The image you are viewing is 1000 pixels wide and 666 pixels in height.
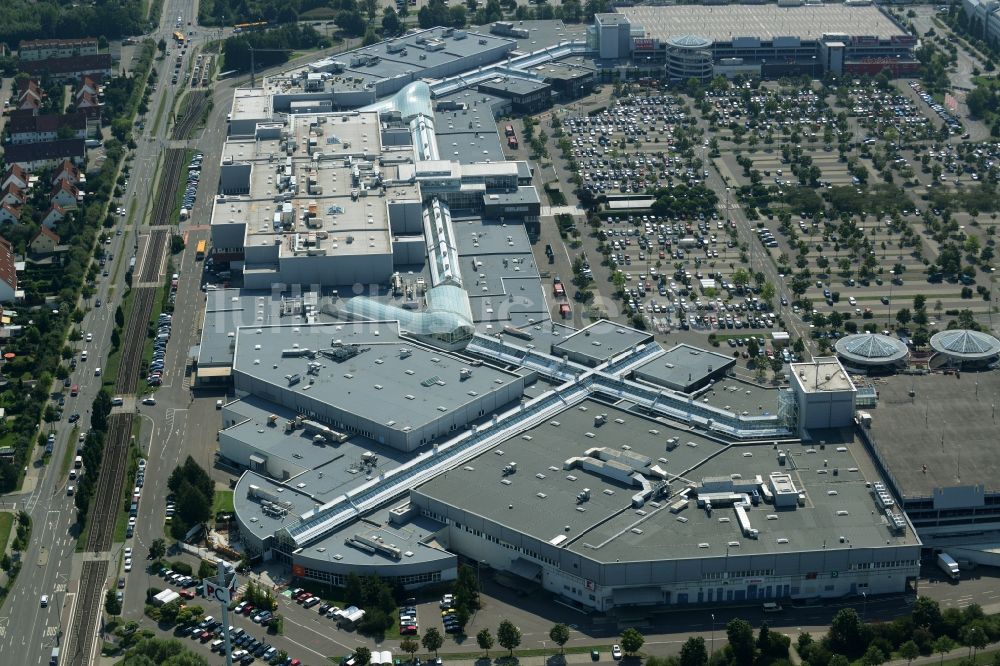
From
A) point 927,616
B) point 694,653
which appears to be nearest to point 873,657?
point 927,616

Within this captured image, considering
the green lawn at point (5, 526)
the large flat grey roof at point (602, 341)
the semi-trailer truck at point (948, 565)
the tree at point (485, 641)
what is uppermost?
the large flat grey roof at point (602, 341)

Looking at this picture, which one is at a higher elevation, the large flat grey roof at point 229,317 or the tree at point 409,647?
the large flat grey roof at point 229,317

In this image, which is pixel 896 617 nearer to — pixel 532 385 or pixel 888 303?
pixel 532 385

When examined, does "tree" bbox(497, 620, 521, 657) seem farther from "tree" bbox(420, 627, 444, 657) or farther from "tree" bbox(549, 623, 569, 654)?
"tree" bbox(420, 627, 444, 657)

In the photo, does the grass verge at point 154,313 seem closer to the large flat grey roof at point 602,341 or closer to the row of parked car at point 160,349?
the row of parked car at point 160,349

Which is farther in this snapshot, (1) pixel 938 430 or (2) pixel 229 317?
(2) pixel 229 317

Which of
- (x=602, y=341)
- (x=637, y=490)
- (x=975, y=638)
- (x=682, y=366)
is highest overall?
(x=602, y=341)

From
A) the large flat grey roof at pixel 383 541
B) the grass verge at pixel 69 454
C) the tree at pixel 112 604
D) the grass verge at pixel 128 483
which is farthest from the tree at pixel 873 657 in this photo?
the grass verge at pixel 69 454

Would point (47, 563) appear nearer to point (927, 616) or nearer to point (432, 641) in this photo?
point (432, 641)
